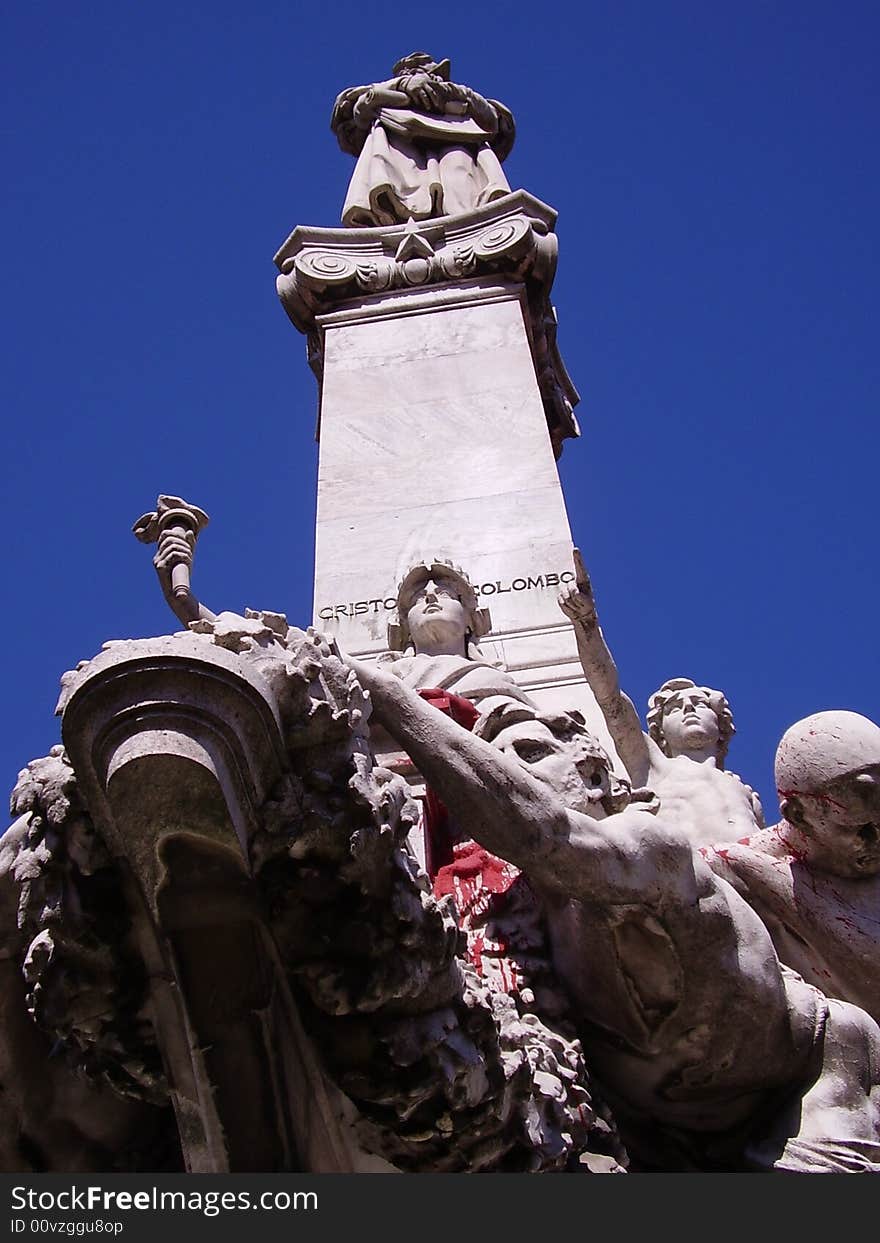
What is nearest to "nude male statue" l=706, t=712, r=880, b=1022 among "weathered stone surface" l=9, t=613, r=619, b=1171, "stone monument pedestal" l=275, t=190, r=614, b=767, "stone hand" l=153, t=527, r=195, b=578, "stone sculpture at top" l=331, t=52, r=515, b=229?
"weathered stone surface" l=9, t=613, r=619, b=1171

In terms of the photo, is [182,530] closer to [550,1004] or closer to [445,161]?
[550,1004]

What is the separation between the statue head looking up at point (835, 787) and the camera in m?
5.14

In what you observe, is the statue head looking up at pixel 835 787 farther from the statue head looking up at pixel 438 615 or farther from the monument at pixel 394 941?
the statue head looking up at pixel 438 615

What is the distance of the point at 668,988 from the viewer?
4789mm

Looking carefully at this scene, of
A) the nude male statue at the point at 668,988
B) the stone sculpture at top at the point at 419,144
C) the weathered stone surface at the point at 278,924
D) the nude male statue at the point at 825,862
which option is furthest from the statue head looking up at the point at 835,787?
the stone sculpture at top at the point at 419,144

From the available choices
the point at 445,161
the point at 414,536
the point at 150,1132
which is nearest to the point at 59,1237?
the point at 150,1132

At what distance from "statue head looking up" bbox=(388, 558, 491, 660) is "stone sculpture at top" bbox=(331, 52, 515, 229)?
6.52 m

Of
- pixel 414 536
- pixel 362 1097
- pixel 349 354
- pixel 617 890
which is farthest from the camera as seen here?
pixel 349 354

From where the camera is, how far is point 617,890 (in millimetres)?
4609

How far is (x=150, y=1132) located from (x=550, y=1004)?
128 cm

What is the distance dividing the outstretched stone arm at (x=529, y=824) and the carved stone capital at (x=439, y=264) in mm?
8127

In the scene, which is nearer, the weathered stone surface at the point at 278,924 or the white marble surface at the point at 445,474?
the weathered stone surface at the point at 278,924

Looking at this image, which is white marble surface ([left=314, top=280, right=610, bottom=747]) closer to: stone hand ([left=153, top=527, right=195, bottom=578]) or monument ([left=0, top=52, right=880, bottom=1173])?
stone hand ([left=153, top=527, right=195, bottom=578])

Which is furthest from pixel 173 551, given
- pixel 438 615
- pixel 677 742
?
pixel 677 742
